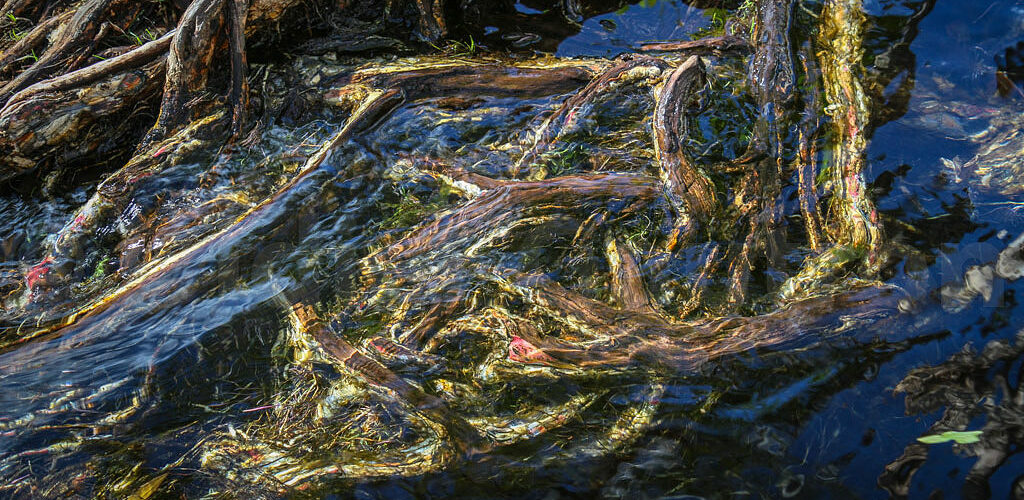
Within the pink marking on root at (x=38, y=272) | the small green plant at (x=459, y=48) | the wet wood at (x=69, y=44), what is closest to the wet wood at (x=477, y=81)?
the small green plant at (x=459, y=48)

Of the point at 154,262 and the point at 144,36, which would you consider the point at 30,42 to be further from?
the point at 154,262

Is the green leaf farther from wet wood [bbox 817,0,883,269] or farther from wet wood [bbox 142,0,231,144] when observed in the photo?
wet wood [bbox 142,0,231,144]

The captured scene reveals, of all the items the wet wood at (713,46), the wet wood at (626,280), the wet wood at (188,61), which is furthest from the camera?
the wet wood at (713,46)

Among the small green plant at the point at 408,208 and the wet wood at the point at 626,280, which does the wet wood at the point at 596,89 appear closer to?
the small green plant at the point at 408,208

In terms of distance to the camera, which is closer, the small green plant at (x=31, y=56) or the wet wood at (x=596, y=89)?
the wet wood at (x=596, y=89)

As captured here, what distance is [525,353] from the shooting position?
2.63m

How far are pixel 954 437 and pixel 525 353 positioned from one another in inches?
61.6

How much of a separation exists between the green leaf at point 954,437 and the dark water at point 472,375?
0.02 m

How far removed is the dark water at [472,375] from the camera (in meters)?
2.34

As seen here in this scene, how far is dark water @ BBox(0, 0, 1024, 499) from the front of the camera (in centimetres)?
234

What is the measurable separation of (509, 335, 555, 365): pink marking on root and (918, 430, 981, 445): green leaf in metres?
1.37

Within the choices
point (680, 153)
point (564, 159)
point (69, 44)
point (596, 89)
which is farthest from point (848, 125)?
point (69, 44)

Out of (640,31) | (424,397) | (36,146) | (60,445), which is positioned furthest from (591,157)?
(36,146)

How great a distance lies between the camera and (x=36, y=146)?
347cm
